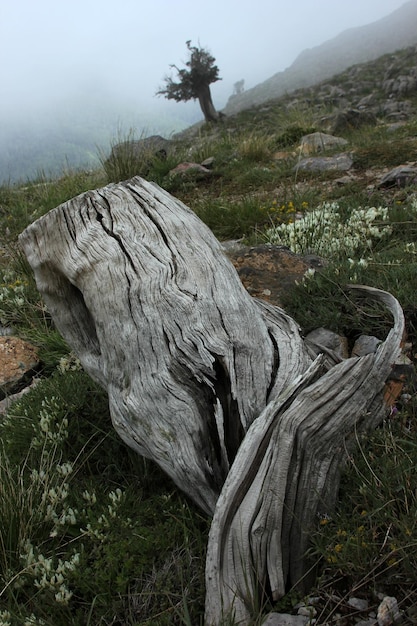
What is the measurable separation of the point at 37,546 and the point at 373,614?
5.28 ft

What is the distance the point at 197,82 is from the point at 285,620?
43506 millimetres

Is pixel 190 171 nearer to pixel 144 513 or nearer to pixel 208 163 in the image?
pixel 208 163

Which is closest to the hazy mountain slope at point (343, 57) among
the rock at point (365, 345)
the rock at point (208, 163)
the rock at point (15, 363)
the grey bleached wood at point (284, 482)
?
the rock at point (208, 163)

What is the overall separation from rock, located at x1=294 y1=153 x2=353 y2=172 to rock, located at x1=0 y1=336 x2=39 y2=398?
6.61 metres

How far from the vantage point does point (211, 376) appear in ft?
8.38

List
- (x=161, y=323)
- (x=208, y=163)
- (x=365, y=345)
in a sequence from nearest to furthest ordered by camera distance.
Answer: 1. (x=161, y=323)
2. (x=365, y=345)
3. (x=208, y=163)

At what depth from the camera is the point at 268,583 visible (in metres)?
2.02

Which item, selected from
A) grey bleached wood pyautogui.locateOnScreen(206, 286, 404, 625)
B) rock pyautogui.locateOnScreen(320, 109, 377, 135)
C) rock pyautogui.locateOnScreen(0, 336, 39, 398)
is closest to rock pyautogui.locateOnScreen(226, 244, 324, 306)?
grey bleached wood pyautogui.locateOnScreen(206, 286, 404, 625)

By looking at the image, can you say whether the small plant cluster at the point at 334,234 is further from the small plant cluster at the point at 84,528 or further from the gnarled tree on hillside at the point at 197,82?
the gnarled tree on hillside at the point at 197,82

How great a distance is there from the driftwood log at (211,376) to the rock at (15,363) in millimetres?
1743

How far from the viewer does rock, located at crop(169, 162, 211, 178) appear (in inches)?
442

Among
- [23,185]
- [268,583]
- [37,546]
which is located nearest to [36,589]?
[37,546]

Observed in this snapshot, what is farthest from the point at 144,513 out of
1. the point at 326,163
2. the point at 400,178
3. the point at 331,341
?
the point at 326,163

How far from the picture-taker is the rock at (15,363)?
15.4ft
